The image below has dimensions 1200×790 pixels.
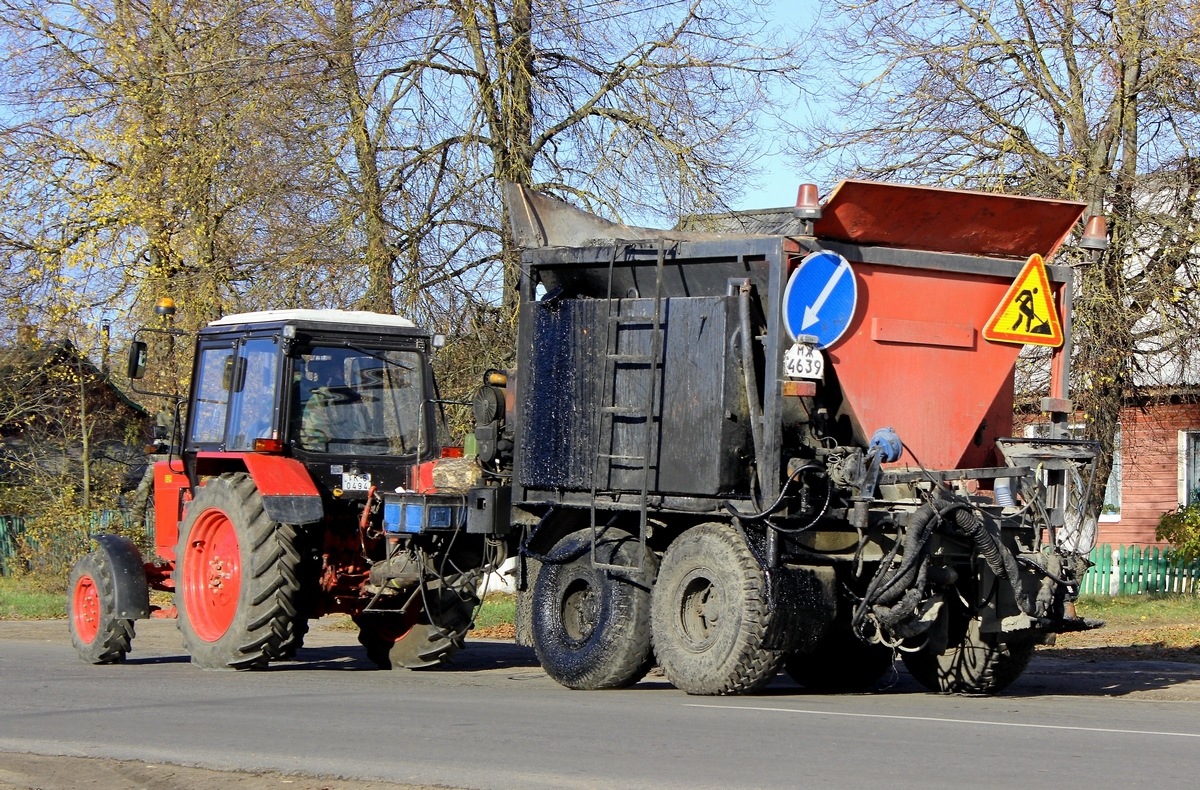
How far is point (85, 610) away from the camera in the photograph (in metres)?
13.4

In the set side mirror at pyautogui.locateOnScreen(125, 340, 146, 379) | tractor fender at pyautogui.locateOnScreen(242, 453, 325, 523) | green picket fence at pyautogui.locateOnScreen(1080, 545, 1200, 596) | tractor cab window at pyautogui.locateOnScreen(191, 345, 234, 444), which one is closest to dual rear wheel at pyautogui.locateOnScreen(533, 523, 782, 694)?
tractor fender at pyautogui.locateOnScreen(242, 453, 325, 523)

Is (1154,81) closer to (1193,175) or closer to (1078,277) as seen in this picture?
(1193,175)

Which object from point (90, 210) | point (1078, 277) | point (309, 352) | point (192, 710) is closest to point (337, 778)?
point (192, 710)

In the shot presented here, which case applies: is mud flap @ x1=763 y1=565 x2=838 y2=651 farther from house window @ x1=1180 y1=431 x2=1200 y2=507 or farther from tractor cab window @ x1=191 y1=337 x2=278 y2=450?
house window @ x1=1180 y1=431 x2=1200 y2=507

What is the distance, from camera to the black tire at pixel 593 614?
33.9 feet

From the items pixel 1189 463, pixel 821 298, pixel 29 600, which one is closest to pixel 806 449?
pixel 821 298

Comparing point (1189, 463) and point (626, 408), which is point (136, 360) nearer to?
point (626, 408)

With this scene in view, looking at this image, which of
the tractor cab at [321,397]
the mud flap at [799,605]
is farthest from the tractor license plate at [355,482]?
the mud flap at [799,605]

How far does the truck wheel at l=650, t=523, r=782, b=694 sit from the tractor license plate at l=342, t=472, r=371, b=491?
3318 mm

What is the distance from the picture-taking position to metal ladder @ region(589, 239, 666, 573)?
10273 millimetres

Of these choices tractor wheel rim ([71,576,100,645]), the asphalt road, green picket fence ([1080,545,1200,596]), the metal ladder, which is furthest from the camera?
green picket fence ([1080,545,1200,596])

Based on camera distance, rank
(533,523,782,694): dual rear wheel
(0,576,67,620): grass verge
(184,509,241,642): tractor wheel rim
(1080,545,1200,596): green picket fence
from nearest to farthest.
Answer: (533,523,782,694): dual rear wheel, (184,509,241,642): tractor wheel rim, (0,576,67,620): grass verge, (1080,545,1200,596): green picket fence

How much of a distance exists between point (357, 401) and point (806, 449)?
446cm

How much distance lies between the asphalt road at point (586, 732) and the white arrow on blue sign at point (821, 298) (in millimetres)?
2307
